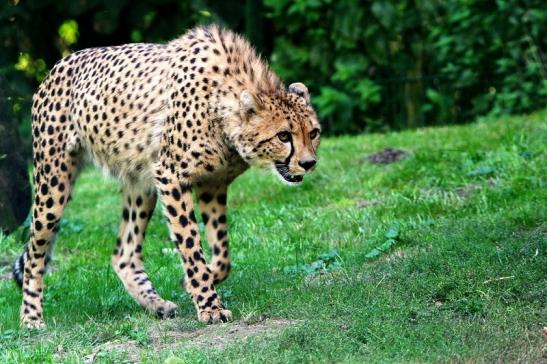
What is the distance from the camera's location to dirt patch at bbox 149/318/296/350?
478cm

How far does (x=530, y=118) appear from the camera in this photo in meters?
9.84

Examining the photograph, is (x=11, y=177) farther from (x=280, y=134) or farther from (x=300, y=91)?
(x=280, y=134)

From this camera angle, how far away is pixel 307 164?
16.9ft

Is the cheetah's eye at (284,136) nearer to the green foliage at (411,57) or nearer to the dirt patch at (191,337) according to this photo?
the dirt patch at (191,337)

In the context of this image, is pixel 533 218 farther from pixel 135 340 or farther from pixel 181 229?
pixel 135 340

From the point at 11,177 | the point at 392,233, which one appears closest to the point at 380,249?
the point at 392,233

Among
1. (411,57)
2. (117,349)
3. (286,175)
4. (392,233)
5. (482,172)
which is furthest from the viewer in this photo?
(411,57)

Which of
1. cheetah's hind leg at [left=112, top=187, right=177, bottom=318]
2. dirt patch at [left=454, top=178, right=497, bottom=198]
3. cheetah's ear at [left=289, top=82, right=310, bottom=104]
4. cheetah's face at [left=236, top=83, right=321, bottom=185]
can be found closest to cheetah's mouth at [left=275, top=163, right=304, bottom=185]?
cheetah's face at [left=236, top=83, right=321, bottom=185]

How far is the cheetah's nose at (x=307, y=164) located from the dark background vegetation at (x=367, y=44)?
6.58 m

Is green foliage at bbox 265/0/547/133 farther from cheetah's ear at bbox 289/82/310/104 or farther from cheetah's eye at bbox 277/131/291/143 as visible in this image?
cheetah's eye at bbox 277/131/291/143

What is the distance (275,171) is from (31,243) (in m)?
1.49

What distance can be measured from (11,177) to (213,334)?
3.23 meters

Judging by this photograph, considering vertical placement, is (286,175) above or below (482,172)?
above

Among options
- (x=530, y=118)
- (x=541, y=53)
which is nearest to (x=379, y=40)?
(x=541, y=53)
